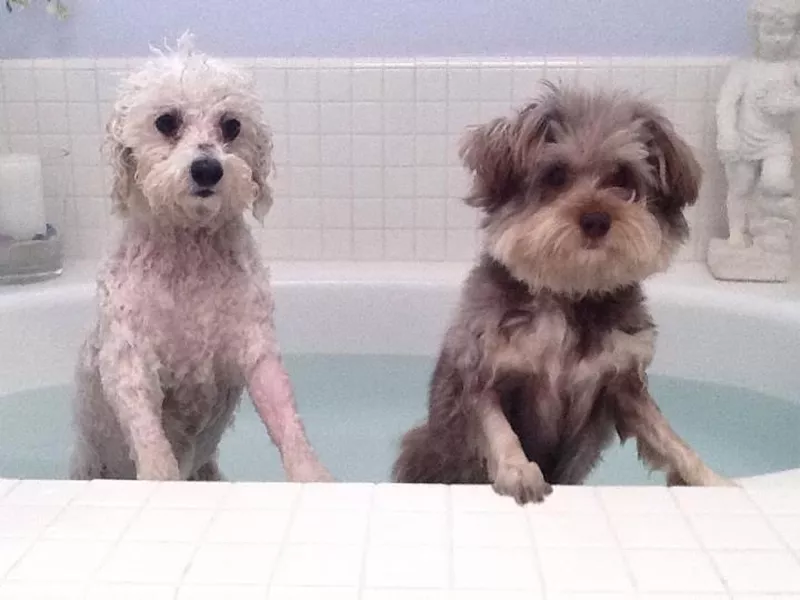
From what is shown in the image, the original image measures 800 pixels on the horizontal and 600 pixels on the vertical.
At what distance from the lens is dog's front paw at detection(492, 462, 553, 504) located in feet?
3.55

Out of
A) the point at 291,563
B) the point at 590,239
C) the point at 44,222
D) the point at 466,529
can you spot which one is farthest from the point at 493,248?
the point at 44,222

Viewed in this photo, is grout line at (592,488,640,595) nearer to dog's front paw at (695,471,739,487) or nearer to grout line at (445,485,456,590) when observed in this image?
grout line at (445,485,456,590)

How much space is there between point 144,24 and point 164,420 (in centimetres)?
128

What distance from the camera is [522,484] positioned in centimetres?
110

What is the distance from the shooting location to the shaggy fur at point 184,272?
52.8 inches

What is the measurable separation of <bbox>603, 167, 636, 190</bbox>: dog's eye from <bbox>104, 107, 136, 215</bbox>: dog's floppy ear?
62 centimetres

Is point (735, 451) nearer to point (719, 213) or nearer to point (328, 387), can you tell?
point (719, 213)

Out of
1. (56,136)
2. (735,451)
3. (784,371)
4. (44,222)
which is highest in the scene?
(56,136)

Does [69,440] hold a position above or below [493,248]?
below

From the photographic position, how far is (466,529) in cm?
101

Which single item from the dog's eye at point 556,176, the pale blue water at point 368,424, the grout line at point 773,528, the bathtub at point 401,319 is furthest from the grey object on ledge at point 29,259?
the grout line at point 773,528

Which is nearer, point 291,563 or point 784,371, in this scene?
point 291,563

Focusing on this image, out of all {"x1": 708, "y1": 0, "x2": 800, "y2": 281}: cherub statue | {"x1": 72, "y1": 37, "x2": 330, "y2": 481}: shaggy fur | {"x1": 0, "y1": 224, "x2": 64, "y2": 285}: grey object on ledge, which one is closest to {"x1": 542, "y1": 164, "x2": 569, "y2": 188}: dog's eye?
{"x1": 72, "y1": 37, "x2": 330, "y2": 481}: shaggy fur

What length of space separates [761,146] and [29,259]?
1.58 metres
